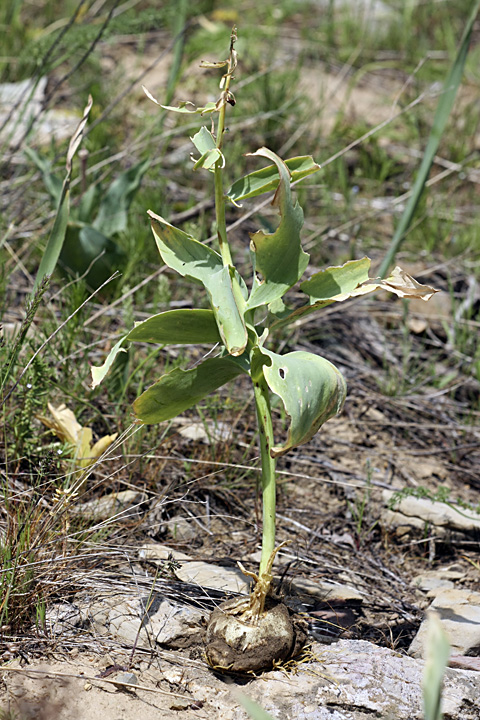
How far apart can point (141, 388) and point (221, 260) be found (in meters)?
0.67

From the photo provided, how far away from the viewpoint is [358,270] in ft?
3.97

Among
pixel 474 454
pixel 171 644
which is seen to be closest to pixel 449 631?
pixel 171 644

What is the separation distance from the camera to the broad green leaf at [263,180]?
1.22m

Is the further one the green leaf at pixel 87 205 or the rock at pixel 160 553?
the green leaf at pixel 87 205

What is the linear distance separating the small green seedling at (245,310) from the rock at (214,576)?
0.16 metres

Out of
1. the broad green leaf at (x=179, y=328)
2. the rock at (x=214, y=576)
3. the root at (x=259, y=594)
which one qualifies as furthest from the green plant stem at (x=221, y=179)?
the rock at (x=214, y=576)

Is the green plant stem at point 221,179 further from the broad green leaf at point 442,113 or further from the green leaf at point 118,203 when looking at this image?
the green leaf at point 118,203

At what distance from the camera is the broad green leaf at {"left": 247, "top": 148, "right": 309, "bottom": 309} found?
116 cm

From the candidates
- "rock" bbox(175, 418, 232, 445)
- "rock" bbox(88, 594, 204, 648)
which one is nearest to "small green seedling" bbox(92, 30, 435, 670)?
"rock" bbox(88, 594, 204, 648)

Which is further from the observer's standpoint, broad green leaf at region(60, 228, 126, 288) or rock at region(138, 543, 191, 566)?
broad green leaf at region(60, 228, 126, 288)

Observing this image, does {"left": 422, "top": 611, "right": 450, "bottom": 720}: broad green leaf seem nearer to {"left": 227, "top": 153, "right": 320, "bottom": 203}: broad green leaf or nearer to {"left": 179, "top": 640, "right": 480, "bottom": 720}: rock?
{"left": 179, "top": 640, "right": 480, "bottom": 720}: rock

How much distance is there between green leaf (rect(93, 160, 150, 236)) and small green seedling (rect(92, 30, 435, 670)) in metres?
1.08

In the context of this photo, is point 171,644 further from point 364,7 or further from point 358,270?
point 364,7

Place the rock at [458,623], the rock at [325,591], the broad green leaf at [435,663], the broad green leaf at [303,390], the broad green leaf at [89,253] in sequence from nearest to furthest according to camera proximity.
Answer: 1. the broad green leaf at [435,663]
2. the broad green leaf at [303,390]
3. the rock at [458,623]
4. the rock at [325,591]
5. the broad green leaf at [89,253]
